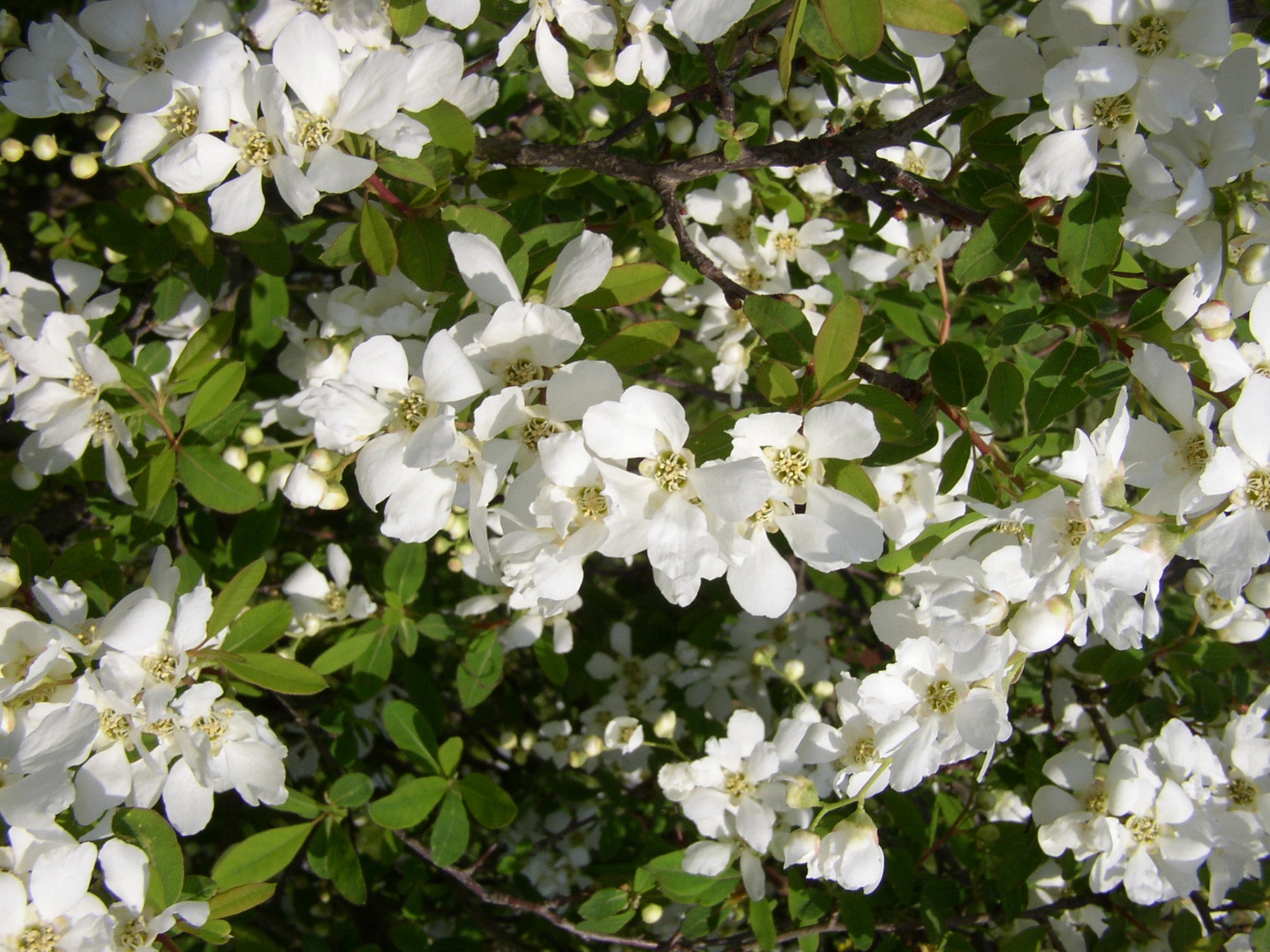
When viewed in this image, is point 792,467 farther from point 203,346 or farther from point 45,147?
point 45,147

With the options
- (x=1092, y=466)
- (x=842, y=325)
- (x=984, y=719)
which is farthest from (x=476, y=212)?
(x=984, y=719)

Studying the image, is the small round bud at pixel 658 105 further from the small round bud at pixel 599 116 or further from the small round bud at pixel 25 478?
the small round bud at pixel 25 478

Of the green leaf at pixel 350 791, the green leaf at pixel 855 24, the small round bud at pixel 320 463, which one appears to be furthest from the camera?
the green leaf at pixel 350 791

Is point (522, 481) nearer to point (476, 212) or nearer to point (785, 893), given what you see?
point (476, 212)

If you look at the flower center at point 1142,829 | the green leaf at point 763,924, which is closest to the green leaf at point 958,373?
the flower center at point 1142,829

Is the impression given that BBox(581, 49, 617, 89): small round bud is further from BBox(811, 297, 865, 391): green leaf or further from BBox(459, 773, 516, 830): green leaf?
BBox(459, 773, 516, 830): green leaf

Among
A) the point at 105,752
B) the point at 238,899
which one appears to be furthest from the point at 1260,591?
the point at 105,752

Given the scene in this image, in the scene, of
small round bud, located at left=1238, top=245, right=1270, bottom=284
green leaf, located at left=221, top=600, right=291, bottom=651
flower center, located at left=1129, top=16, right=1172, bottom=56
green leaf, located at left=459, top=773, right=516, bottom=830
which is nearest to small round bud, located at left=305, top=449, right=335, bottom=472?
green leaf, located at left=221, top=600, right=291, bottom=651
